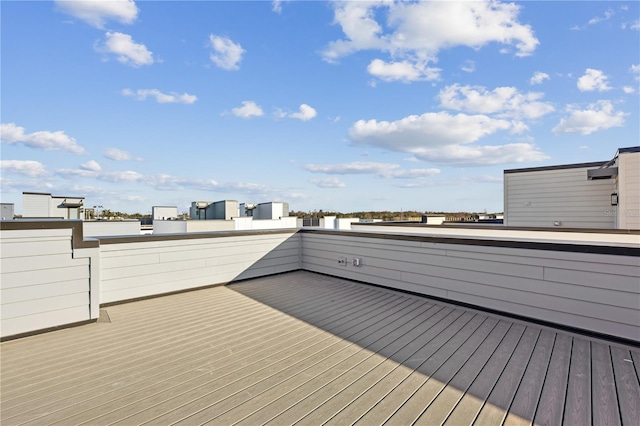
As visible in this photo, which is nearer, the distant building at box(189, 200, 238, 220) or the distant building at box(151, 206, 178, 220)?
the distant building at box(189, 200, 238, 220)

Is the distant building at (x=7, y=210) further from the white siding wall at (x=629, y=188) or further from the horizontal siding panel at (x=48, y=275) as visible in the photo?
the white siding wall at (x=629, y=188)

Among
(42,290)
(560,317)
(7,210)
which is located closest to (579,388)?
(560,317)

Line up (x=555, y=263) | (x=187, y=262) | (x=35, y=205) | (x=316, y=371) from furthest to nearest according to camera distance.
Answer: (x=35, y=205) → (x=187, y=262) → (x=555, y=263) → (x=316, y=371)

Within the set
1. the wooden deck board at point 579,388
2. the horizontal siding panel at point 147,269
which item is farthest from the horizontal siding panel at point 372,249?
the horizontal siding panel at point 147,269

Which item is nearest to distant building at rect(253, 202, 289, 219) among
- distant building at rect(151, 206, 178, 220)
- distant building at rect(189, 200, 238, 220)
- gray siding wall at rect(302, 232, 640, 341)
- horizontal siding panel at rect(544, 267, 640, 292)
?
distant building at rect(189, 200, 238, 220)

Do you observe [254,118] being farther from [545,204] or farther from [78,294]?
[545,204]

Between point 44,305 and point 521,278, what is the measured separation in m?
4.87

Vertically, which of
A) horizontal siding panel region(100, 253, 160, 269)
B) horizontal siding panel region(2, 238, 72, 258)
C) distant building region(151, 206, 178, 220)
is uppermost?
distant building region(151, 206, 178, 220)

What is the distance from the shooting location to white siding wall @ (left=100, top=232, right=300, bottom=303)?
3.54m

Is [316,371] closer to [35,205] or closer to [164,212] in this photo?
[35,205]

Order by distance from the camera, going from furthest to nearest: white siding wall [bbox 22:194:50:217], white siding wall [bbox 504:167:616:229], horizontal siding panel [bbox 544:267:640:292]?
1. white siding wall [bbox 22:194:50:217]
2. white siding wall [bbox 504:167:616:229]
3. horizontal siding panel [bbox 544:267:640:292]

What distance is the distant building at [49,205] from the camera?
10.8 metres

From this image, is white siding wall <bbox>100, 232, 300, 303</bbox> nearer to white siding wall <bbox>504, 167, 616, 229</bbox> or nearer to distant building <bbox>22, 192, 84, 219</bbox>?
white siding wall <bbox>504, 167, 616, 229</bbox>

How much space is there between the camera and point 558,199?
26.2ft
